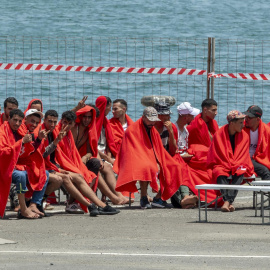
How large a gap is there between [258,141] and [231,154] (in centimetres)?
73

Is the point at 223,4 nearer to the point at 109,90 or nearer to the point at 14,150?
the point at 109,90

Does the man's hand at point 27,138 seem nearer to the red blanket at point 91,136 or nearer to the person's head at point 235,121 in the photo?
the red blanket at point 91,136

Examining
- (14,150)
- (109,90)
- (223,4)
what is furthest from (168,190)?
(223,4)

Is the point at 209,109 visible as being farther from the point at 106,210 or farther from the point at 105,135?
the point at 106,210

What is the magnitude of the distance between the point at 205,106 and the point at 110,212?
245 centimetres

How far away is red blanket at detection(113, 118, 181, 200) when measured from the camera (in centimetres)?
1268

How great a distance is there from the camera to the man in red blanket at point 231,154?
12617mm

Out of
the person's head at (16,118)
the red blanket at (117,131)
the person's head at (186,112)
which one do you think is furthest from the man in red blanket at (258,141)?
the person's head at (16,118)

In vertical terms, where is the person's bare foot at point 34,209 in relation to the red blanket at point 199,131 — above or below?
below

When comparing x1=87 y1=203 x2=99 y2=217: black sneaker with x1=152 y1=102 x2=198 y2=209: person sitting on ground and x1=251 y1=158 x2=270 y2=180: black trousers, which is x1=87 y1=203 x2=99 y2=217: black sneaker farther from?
x1=251 y1=158 x2=270 y2=180: black trousers

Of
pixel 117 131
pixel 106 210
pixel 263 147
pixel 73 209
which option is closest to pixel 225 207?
pixel 263 147

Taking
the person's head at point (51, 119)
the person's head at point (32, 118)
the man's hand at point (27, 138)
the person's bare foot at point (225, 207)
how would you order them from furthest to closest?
the person's bare foot at point (225, 207)
the person's head at point (51, 119)
the person's head at point (32, 118)
the man's hand at point (27, 138)

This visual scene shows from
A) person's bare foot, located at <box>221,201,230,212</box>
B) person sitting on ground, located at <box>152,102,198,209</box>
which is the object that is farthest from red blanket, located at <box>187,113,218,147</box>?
person's bare foot, located at <box>221,201,230,212</box>

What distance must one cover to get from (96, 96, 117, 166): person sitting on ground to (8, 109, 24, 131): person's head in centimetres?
233
